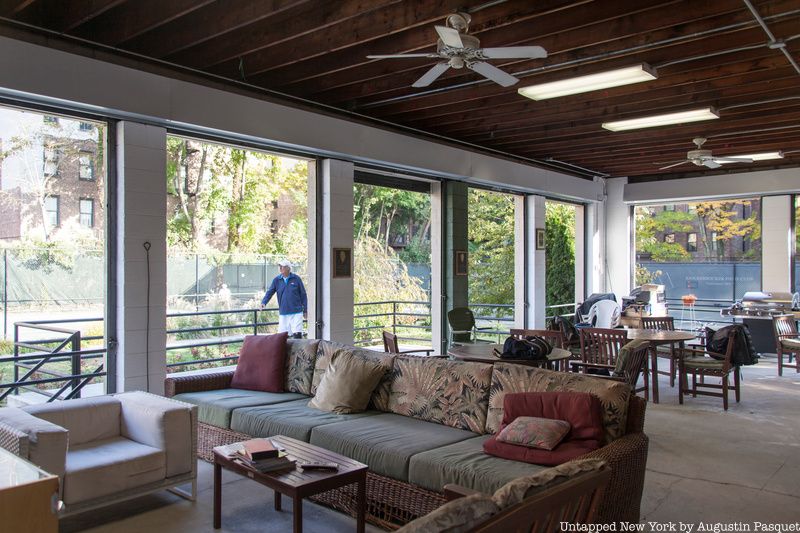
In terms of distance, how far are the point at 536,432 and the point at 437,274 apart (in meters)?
5.48

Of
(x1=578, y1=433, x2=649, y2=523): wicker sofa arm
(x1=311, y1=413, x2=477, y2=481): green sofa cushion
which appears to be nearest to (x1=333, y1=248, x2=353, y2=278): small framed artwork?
(x1=311, y1=413, x2=477, y2=481): green sofa cushion

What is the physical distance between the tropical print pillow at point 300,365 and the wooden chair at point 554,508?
3.26 m

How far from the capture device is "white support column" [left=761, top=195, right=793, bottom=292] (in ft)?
33.3

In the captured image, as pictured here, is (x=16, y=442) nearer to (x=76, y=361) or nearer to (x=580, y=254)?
(x=76, y=361)

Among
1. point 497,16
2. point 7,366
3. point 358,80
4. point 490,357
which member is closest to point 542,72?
point 497,16

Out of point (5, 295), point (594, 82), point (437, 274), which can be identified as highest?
point (594, 82)

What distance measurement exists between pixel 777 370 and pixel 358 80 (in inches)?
284

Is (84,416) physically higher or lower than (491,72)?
lower

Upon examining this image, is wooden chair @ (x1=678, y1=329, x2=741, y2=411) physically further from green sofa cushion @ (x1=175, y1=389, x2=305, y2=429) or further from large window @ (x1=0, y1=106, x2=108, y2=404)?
large window @ (x1=0, y1=106, x2=108, y2=404)

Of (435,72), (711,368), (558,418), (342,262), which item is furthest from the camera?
(342,262)

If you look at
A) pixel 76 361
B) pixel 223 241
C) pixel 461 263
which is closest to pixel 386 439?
pixel 76 361

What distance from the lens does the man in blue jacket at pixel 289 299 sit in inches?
272

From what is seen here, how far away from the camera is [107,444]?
12.7 feet

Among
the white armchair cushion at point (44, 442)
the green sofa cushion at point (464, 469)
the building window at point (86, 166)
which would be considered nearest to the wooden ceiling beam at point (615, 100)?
the building window at point (86, 166)
